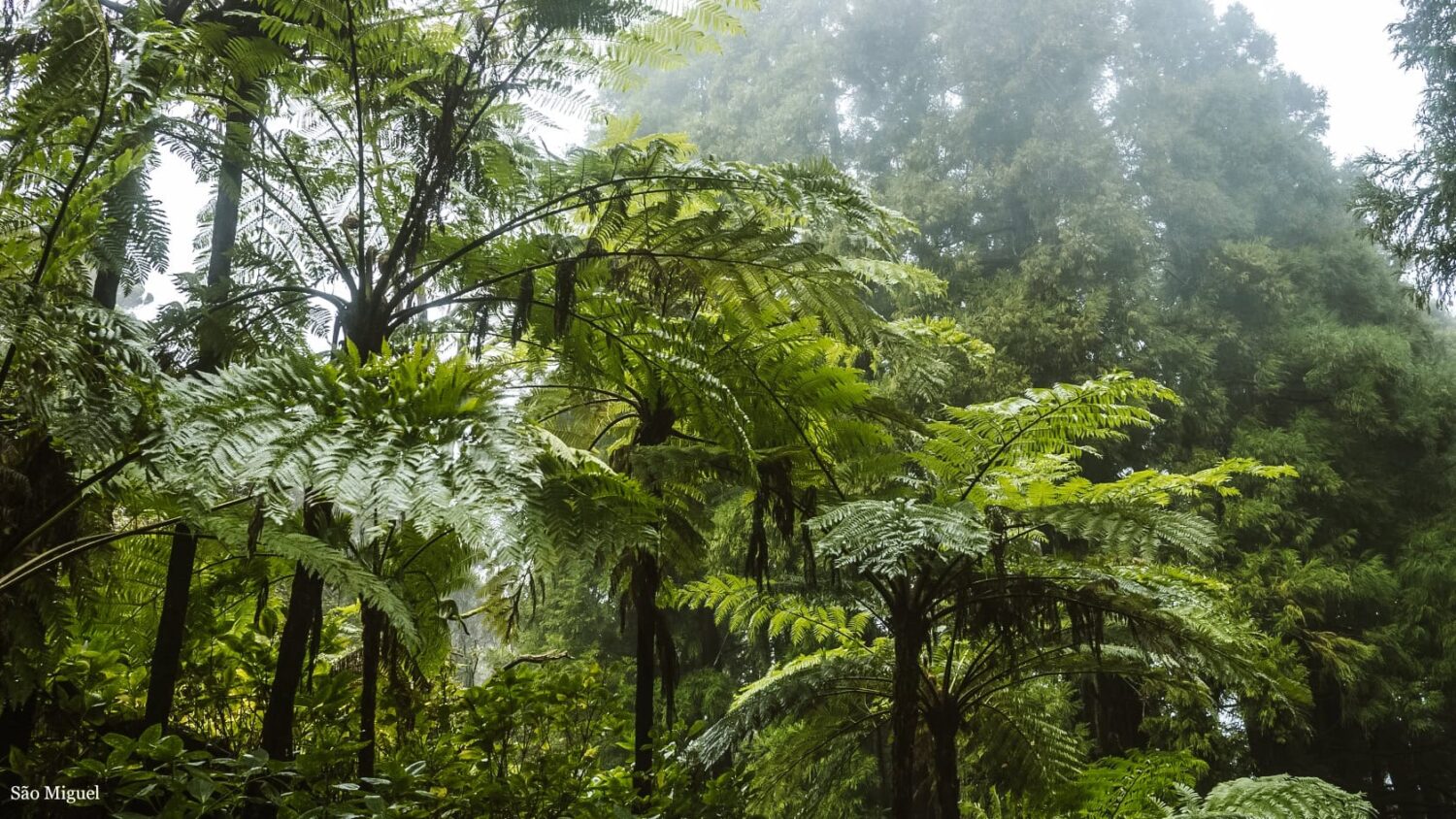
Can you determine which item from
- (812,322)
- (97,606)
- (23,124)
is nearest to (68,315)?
(23,124)

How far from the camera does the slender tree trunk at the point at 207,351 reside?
1.59 m

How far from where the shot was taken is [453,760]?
6.30 ft

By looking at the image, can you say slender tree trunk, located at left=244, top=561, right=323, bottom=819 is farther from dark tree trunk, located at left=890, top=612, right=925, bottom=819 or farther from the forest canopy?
dark tree trunk, located at left=890, top=612, right=925, bottom=819

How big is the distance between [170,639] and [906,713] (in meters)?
1.81

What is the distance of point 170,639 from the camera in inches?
62.7

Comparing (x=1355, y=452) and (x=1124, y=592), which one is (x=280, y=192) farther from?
(x=1355, y=452)

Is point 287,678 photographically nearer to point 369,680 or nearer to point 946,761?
point 369,680

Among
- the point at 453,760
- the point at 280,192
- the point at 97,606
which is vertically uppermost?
the point at 280,192

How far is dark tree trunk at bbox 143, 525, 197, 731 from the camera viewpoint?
62.2 inches

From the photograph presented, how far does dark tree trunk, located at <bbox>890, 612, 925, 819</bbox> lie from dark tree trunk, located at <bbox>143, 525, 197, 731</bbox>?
1.74 meters

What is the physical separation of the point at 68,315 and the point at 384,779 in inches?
33.2

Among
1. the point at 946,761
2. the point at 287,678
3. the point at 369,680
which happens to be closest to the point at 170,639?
the point at 287,678

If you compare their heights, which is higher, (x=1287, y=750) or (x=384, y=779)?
(x=384, y=779)

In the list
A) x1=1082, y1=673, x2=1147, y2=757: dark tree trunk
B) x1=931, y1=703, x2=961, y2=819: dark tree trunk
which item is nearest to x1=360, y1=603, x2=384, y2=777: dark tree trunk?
x1=931, y1=703, x2=961, y2=819: dark tree trunk
